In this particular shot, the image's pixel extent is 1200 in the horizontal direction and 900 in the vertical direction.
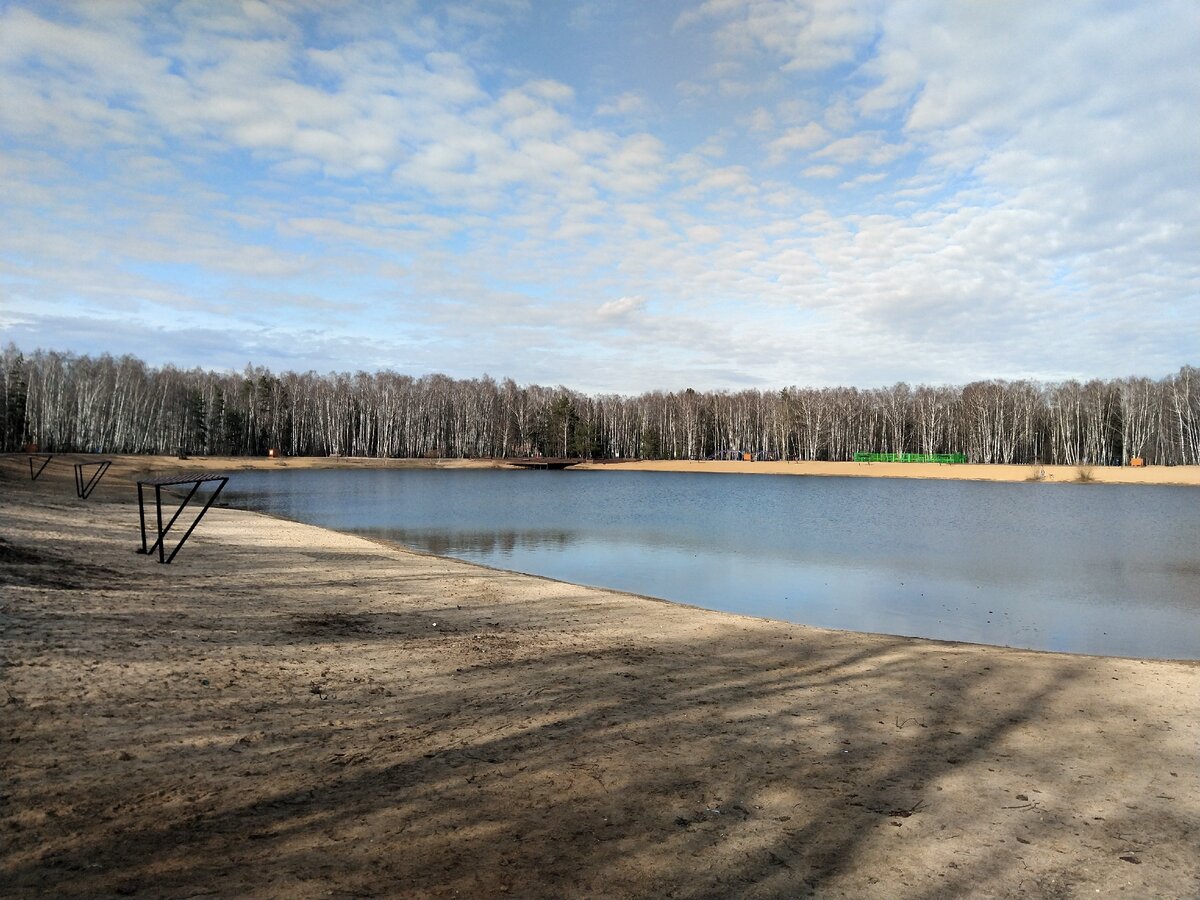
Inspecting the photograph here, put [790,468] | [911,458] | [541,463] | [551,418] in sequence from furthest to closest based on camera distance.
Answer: [551,418]
[541,463]
[911,458]
[790,468]

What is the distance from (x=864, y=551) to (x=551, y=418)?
7551 cm

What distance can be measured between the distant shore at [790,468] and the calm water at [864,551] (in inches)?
601

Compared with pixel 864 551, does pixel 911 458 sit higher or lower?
higher

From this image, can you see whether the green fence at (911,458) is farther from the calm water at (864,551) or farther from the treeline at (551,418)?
the calm water at (864,551)

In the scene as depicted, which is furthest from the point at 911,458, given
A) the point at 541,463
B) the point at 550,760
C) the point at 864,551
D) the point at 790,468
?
the point at 550,760

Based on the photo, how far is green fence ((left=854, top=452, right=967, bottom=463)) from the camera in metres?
79.0

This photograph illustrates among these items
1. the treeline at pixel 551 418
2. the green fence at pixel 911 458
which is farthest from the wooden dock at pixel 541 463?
the green fence at pixel 911 458

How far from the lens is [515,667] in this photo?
24.7 ft

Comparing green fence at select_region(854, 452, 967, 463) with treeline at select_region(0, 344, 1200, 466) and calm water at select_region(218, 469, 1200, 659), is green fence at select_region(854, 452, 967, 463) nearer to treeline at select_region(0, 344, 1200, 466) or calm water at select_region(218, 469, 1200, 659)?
treeline at select_region(0, 344, 1200, 466)

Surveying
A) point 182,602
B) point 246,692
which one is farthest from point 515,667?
point 182,602

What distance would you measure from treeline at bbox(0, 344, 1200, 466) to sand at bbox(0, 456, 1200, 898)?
73962 mm

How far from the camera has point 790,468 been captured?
7756 cm

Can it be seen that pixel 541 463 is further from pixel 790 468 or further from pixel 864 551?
pixel 864 551

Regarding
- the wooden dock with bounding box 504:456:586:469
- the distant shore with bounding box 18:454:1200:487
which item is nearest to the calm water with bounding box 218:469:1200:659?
the distant shore with bounding box 18:454:1200:487
